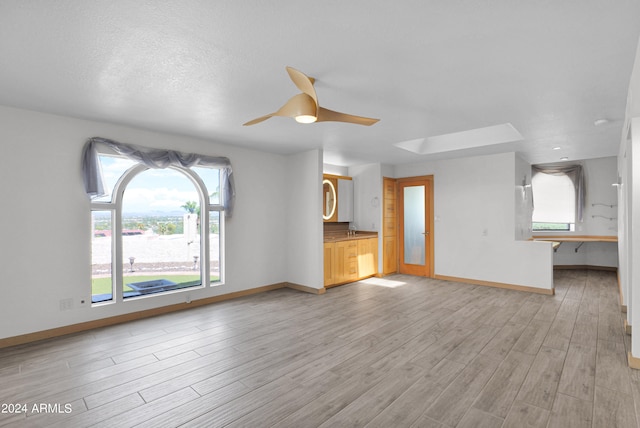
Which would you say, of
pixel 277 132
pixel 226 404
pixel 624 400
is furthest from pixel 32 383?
pixel 624 400

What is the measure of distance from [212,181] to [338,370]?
3667 mm

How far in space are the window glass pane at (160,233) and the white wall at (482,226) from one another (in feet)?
15.7

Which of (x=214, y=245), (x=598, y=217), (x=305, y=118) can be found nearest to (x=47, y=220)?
(x=214, y=245)

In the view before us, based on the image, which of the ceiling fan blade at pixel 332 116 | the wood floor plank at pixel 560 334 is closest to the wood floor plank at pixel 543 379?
the wood floor plank at pixel 560 334

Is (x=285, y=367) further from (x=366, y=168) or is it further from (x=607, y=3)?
(x=366, y=168)

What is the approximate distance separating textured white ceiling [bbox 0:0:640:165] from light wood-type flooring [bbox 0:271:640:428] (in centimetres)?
251

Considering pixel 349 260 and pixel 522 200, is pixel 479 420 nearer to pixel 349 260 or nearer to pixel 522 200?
pixel 349 260

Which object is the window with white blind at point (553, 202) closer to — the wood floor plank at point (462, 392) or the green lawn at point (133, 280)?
the wood floor plank at point (462, 392)

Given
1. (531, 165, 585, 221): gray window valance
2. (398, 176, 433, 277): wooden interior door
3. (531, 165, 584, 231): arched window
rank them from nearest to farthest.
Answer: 1. (398, 176, 433, 277): wooden interior door
2. (531, 165, 585, 221): gray window valance
3. (531, 165, 584, 231): arched window

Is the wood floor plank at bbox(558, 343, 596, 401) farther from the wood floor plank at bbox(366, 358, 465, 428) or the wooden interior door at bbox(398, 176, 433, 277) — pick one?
the wooden interior door at bbox(398, 176, 433, 277)

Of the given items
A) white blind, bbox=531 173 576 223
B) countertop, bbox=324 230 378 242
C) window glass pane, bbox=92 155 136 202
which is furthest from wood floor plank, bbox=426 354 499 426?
white blind, bbox=531 173 576 223

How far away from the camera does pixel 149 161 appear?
14.6 feet

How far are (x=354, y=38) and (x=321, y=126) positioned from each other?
84.7 inches

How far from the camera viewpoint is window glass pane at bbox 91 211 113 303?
4164mm
